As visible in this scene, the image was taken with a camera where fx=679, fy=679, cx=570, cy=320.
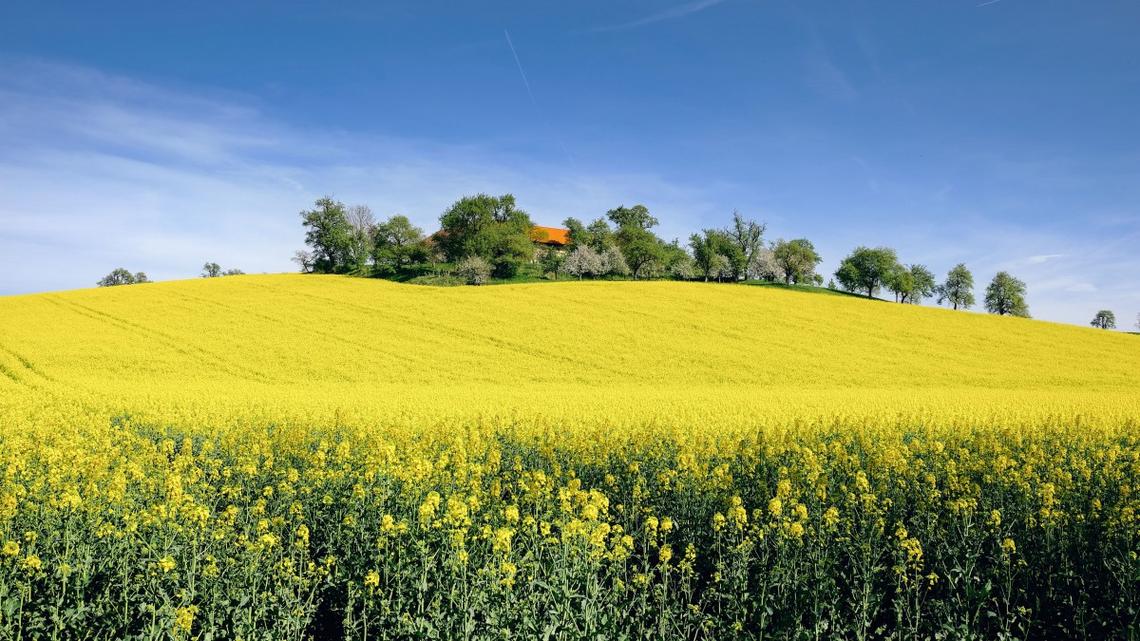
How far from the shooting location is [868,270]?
97.6m

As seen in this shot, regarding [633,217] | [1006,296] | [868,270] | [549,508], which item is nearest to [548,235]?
[633,217]

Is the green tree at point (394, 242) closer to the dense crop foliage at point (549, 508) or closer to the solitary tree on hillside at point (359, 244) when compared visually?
the solitary tree on hillside at point (359, 244)

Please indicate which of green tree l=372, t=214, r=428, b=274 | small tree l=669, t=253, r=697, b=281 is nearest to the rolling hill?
green tree l=372, t=214, r=428, b=274

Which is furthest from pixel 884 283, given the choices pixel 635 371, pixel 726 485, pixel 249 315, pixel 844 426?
pixel 726 485

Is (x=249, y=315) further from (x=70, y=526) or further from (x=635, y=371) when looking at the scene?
(x=70, y=526)

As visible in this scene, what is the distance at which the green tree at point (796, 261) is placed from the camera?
344ft

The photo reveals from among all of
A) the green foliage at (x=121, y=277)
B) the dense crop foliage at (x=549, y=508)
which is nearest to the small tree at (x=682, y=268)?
the dense crop foliage at (x=549, y=508)

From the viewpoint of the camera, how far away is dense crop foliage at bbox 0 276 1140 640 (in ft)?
19.0

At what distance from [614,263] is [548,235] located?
2381 centimetres

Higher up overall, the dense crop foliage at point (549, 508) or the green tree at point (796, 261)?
the green tree at point (796, 261)

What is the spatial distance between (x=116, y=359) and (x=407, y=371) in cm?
1292

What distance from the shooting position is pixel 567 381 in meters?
28.5

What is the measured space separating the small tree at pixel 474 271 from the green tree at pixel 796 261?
5102 centimetres

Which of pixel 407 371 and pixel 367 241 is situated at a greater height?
pixel 367 241
